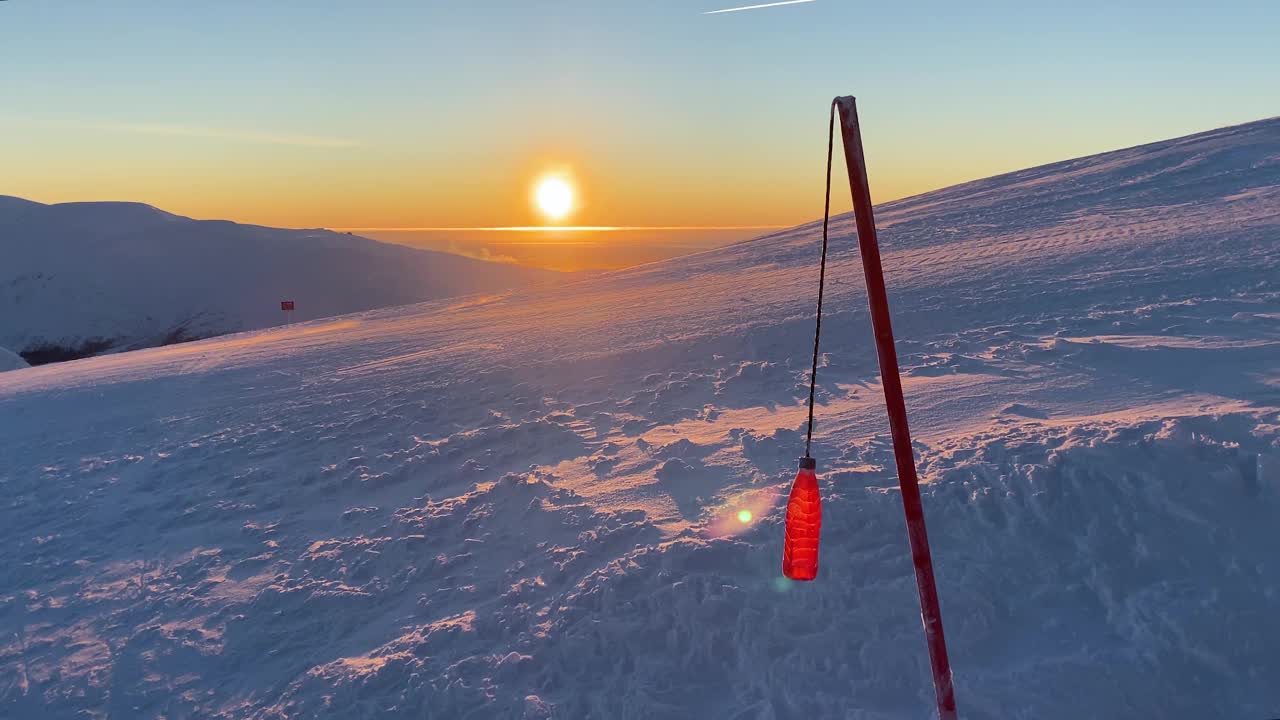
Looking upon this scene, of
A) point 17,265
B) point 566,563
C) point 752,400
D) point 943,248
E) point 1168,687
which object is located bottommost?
point 1168,687

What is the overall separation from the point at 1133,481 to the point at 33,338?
49.8 meters

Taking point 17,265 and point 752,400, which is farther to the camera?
point 17,265

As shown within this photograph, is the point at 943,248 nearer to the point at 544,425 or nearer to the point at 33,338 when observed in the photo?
the point at 544,425

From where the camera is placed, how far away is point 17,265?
174ft

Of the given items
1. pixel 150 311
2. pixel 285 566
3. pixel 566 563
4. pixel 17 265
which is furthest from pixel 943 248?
pixel 17 265

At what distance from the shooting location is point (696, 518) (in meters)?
7.07

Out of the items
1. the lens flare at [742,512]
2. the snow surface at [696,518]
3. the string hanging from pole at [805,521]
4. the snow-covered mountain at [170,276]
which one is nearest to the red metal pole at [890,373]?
the string hanging from pole at [805,521]

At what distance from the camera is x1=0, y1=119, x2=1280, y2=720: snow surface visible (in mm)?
5312

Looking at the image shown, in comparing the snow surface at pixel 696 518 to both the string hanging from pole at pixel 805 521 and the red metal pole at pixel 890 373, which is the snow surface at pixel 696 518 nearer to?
the red metal pole at pixel 890 373

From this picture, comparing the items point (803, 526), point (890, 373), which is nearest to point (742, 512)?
point (803, 526)

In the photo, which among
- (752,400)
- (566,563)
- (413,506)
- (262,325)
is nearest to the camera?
(566,563)

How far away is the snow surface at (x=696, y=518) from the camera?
17.4 feet

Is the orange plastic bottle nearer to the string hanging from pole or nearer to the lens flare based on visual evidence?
the string hanging from pole

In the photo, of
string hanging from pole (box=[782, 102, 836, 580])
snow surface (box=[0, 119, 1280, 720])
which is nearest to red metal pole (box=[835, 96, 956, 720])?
string hanging from pole (box=[782, 102, 836, 580])
